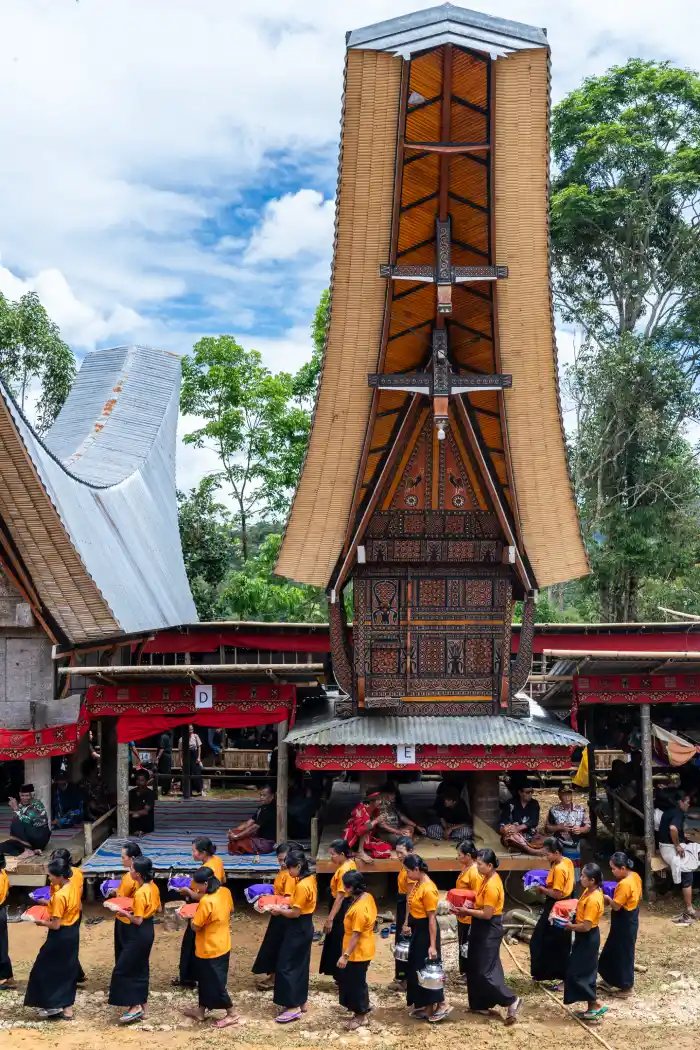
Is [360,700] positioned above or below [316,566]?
below

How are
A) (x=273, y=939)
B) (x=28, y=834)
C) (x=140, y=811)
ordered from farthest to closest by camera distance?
(x=140, y=811) → (x=28, y=834) → (x=273, y=939)

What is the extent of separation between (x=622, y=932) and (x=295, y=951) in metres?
3.06

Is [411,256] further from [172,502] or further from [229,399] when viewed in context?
[229,399]

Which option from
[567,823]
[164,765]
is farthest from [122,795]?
[164,765]

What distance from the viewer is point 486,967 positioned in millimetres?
8500

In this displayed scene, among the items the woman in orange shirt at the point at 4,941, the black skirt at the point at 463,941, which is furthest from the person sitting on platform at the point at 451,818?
the woman in orange shirt at the point at 4,941

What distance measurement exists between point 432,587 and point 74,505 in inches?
259

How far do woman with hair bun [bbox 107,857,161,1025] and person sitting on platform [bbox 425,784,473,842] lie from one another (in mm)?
4995

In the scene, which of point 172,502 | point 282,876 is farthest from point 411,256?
point 172,502

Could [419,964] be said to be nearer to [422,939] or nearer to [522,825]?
[422,939]

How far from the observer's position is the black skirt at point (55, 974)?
8.42 m

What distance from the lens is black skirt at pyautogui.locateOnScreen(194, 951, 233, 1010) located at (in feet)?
27.2

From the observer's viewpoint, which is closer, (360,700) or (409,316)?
(409,316)

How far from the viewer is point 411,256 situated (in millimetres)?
11945
